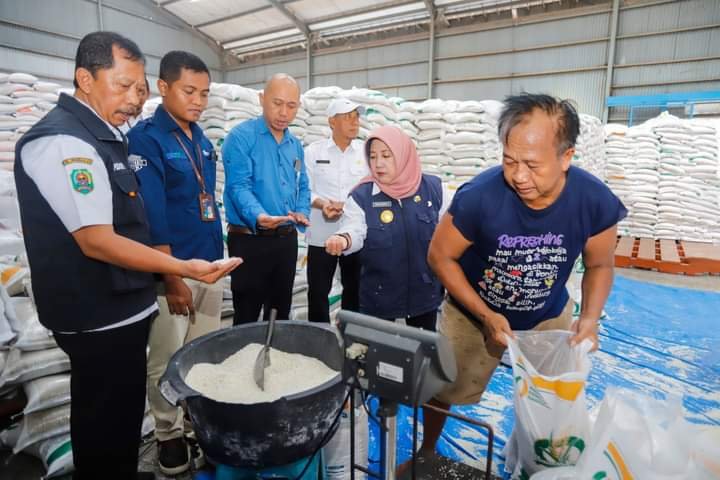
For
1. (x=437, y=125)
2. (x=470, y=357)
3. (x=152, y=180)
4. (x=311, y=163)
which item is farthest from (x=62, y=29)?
(x=470, y=357)

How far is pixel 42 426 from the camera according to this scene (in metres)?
1.61

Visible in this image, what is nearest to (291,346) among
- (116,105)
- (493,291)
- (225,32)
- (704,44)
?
(493,291)

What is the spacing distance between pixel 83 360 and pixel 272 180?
1123 mm

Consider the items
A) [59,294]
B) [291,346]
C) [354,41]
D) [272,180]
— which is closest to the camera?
[59,294]

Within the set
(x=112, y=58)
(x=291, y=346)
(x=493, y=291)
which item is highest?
(x=112, y=58)

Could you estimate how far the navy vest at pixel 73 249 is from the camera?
1.02 m

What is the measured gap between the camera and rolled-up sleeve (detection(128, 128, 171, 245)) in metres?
1.43

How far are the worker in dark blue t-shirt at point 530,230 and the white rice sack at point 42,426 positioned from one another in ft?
4.92

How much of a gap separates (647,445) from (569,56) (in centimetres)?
934

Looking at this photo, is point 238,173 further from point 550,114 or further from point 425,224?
point 550,114

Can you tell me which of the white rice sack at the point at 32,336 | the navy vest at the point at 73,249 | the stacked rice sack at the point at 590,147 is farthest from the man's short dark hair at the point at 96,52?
the stacked rice sack at the point at 590,147

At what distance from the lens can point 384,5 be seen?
31.9ft

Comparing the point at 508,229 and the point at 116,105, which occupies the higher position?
the point at 116,105

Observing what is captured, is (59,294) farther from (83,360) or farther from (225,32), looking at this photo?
(225,32)
